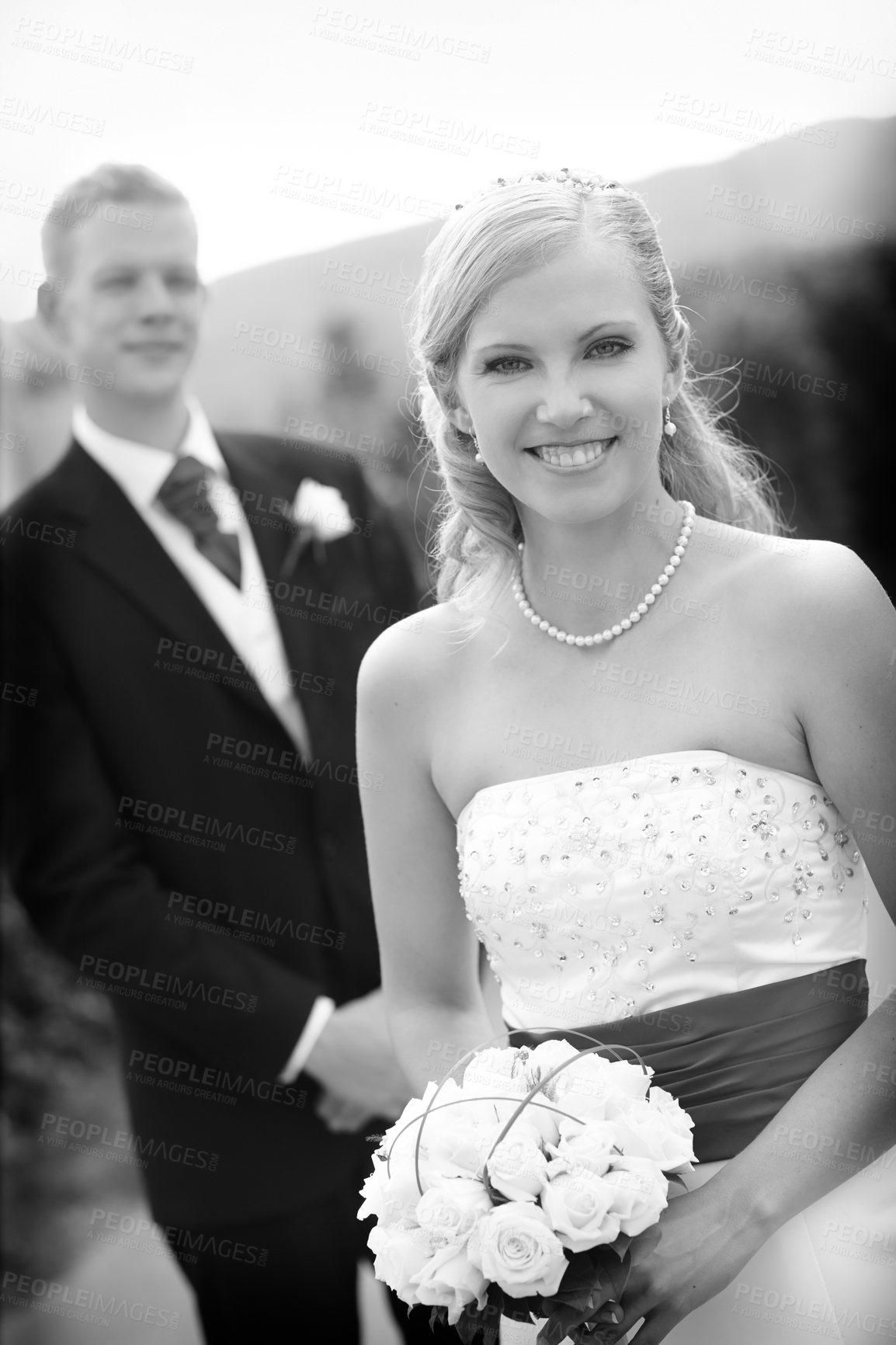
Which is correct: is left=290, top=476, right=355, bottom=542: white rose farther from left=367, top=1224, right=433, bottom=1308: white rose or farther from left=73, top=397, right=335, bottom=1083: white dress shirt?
left=367, top=1224, right=433, bottom=1308: white rose

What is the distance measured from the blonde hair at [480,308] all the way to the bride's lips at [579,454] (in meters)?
0.24

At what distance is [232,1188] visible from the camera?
3549mm

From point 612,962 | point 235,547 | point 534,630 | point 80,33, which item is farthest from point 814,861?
point 80,33

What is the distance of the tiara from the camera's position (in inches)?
81.9

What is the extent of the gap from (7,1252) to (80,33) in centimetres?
377

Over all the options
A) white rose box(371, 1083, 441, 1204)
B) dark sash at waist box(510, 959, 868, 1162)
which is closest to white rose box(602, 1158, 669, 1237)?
white rose box(371, 1083, 441, 1204)

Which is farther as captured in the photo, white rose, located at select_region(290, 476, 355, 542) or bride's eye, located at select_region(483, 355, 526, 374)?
white rose, located at select_region(290, 476, 355, 542)

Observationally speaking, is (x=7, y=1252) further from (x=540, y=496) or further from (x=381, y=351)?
(x=540, y=496)

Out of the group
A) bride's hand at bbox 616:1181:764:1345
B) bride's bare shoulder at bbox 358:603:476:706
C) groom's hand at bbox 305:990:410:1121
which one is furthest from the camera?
groom's hand at bbox 305:990:410:1121

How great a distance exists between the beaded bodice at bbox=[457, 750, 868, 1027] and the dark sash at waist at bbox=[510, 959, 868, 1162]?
0.03 metres

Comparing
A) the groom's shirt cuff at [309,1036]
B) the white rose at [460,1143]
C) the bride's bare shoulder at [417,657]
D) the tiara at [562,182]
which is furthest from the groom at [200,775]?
the white rose at [460,1143]

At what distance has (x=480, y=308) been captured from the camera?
6.61 feet

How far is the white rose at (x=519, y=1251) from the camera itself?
1.56 m

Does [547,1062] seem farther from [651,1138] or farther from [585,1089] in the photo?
[651,1138]
